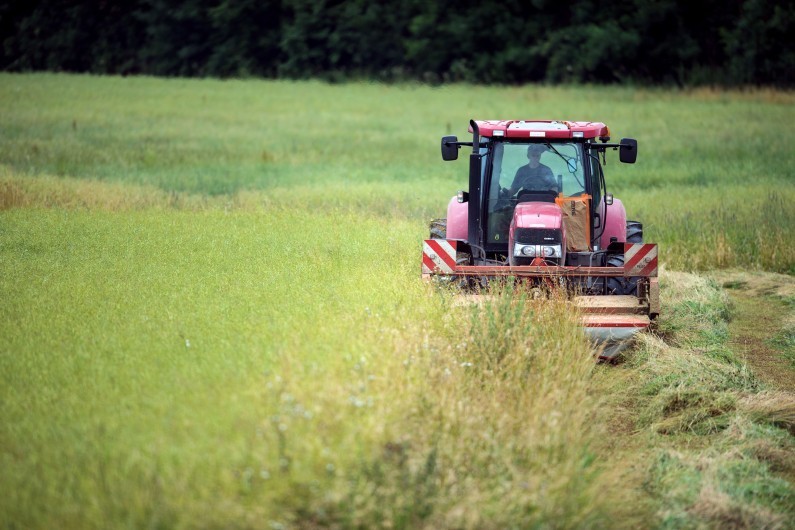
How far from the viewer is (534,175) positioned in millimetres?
10391

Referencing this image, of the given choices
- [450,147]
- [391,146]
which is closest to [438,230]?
[450,147]

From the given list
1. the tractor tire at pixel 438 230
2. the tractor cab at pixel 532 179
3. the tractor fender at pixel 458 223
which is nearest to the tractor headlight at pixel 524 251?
the tractor cab at pixel 532 179

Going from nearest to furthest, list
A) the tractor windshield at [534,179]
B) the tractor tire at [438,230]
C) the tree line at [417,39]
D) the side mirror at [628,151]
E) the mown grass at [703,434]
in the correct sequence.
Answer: the mown grass at [703,434] → the side mirror at [628,151] → the tractor windshield at [534,179] → the tractor tire at [438,230] → the tree line at [417,39]

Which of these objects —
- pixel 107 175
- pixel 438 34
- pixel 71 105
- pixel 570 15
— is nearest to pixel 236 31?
pixel 438 34

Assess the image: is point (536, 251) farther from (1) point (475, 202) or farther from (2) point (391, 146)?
(2) point (391, 146)

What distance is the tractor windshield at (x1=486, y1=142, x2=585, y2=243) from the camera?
10359 millimetres

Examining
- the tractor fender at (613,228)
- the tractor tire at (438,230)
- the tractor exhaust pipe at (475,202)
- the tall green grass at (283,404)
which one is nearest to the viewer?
the tall green grass at (283,404)

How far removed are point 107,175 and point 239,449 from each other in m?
16.5

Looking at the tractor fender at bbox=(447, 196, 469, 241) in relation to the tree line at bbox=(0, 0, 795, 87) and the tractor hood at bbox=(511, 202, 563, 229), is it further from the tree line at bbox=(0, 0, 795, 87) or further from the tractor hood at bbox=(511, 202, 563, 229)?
the tree line at bbox=(0, 0, 795, 87)

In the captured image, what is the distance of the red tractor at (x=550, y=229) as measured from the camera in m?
9.51

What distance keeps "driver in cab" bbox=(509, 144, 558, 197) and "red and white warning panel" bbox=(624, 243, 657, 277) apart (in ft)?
3.58

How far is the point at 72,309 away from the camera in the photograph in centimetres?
839

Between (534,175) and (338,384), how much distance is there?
497 centimetres

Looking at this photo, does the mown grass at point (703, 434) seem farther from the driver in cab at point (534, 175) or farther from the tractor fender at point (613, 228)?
the driver in cab at point (534, 175)
